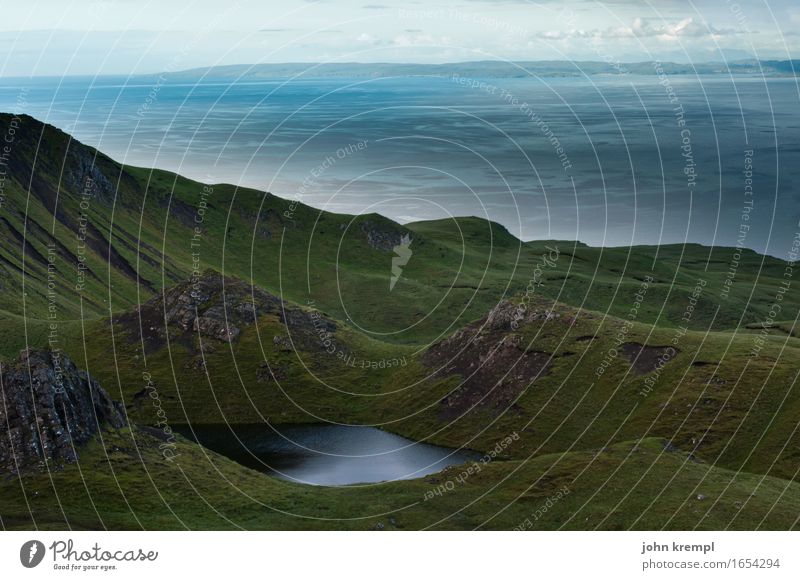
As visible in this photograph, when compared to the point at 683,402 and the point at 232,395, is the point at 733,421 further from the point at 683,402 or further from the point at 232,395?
the point at 232,395

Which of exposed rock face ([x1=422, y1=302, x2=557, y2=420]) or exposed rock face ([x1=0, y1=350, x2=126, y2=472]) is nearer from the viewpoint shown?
exposed rock face ([x1=0, y1=350, x2=126, y2=472])
